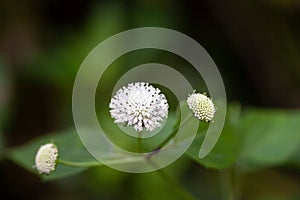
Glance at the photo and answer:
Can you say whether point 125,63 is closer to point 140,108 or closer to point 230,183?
point 230,183

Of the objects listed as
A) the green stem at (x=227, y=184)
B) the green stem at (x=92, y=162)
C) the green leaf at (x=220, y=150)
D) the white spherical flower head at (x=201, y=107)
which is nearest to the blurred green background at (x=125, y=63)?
the green stem at (x=227, y=184)

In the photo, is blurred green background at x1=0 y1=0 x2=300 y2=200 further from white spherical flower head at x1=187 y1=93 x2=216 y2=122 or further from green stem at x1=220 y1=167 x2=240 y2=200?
white spherical flower head at x1=187 y1=93 x2=216 y2=122

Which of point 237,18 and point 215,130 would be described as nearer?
point 215,130

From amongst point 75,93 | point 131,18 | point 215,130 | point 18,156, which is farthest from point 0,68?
point 215,130

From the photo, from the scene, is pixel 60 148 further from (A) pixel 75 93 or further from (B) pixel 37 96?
(B) pixel 37 96

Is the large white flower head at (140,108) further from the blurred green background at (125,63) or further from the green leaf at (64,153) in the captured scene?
the blurred green background at (125,63)

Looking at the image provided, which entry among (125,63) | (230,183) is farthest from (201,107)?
(125,63)
